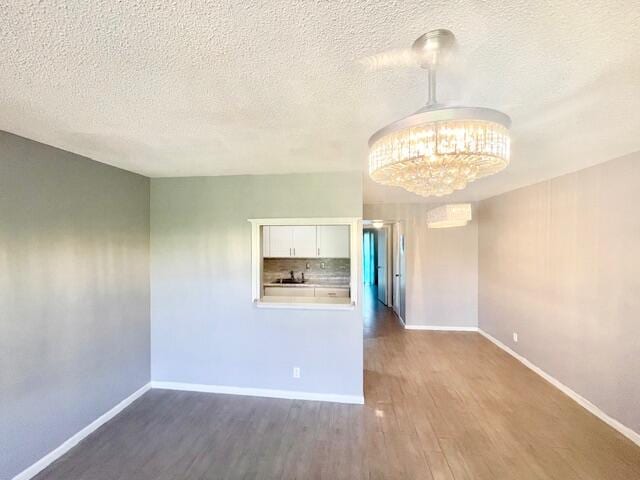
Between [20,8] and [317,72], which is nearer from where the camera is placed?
[20,8]

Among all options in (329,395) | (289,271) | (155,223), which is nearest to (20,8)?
(155,223)

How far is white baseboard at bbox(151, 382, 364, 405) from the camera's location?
122 inches

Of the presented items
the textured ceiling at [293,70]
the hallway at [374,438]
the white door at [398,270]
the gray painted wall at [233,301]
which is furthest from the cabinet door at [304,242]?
the textured ceiling at [293,70]

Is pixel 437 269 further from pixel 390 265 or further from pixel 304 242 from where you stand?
pixel 304 242

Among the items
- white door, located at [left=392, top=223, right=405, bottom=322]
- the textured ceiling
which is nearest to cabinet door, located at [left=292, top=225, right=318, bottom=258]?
white door, located at [left=392, top=223, right=405, bottom=322]

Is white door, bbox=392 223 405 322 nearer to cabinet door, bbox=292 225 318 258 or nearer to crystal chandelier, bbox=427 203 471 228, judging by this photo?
crystal chandelier, bbox=427 203 471 228

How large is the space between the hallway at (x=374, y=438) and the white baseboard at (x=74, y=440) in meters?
0.05

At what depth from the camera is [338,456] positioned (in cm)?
235

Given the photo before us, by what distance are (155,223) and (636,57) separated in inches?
155

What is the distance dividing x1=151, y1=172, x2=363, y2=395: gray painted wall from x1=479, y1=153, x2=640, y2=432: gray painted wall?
7.45 ft

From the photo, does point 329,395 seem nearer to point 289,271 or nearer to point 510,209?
point 289,271

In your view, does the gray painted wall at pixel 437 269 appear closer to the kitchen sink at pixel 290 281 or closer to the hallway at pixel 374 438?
the kitchen sink at pixel 290 281

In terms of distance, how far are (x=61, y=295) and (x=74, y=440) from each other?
1240 mm

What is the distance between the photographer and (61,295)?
2379mm
